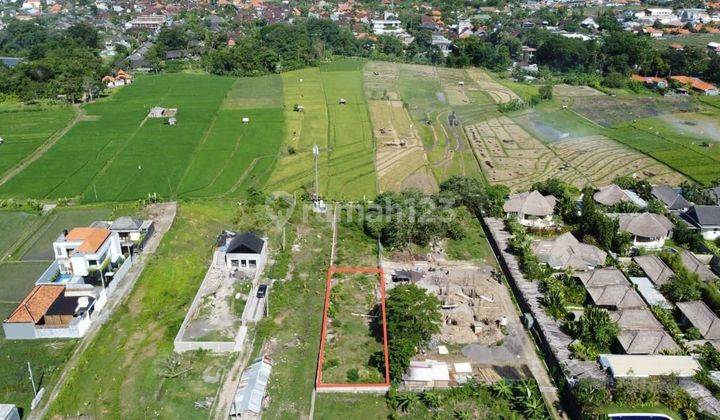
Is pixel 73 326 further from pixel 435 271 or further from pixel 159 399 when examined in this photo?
pixel 435 271

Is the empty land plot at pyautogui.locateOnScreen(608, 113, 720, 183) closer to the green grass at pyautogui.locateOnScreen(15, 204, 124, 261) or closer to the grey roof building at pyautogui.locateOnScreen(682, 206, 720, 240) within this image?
the grey roof building at pyautogui.locateOnScreen(682, 206, 720, 240)

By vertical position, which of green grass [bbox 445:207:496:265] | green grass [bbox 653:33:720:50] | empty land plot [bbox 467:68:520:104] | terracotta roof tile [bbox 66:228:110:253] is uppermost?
terracotta roof tile [bbox 66:228:110:253]

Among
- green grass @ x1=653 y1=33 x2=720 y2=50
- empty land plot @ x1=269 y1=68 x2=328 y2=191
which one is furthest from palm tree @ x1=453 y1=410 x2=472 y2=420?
green grass @ x1=653 y1=33 x2=720 y2=50

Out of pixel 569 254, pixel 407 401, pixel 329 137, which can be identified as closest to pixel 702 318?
pixel 569 254

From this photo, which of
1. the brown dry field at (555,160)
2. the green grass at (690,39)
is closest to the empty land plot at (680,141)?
the brown dry field at (555,160)

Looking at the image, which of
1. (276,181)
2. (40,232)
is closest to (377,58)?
(276,181)

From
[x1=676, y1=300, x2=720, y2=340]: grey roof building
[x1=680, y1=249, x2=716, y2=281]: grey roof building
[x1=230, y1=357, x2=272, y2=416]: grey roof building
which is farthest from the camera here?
[x1=680, y1=249, x2=716, y2=281]: grey roof building
